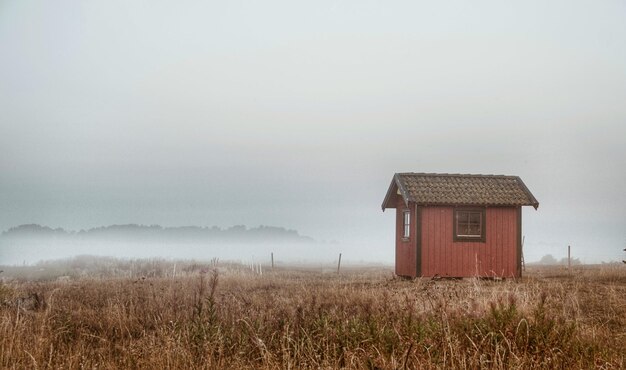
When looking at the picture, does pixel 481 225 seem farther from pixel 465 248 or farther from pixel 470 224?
pixel 465 248

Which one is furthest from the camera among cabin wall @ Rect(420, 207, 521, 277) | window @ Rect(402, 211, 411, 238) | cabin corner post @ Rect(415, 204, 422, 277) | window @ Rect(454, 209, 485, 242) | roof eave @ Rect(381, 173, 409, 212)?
window @ Rect(402, 211, 411, 238)

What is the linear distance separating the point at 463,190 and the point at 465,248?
7.65ft

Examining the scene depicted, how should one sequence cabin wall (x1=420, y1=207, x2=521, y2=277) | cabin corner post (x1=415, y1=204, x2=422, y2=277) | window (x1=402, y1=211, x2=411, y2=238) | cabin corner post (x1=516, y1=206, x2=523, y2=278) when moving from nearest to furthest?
1. cabin corner post (x1=415, y1=204, x2=422, y2=277)
2. cabin wall (x1=420, y1=207, x2=521, y2=277)
3. cabin corner post (x1=516, y1=206, x2=523, y2=278)
4. window (x1=402, y1=211, x2=411, y2=238)

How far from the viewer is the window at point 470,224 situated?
23031 mm

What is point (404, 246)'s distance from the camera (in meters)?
24.6

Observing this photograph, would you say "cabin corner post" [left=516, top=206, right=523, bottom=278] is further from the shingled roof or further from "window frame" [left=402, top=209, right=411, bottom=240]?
"window frame" [left=402, top=209, right=411, bottom=240]

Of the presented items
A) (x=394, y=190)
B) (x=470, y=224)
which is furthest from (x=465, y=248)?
(x=394, y=190)

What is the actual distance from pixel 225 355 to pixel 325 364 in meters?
1.72

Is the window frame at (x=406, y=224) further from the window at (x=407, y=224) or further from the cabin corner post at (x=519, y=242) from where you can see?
the cabin corner post at (x=519, y=242)

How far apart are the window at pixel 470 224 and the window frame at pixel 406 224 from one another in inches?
74.8

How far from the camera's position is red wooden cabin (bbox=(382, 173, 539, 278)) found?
22750mm

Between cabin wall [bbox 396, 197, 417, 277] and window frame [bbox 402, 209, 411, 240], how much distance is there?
98mm

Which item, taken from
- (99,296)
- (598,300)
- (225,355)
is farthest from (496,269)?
(225,355)

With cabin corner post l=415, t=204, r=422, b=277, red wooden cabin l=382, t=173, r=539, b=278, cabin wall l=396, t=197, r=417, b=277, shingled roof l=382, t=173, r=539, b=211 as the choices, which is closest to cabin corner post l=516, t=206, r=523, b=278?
red wooden cabin l=382, t=173, r=539, b=278
